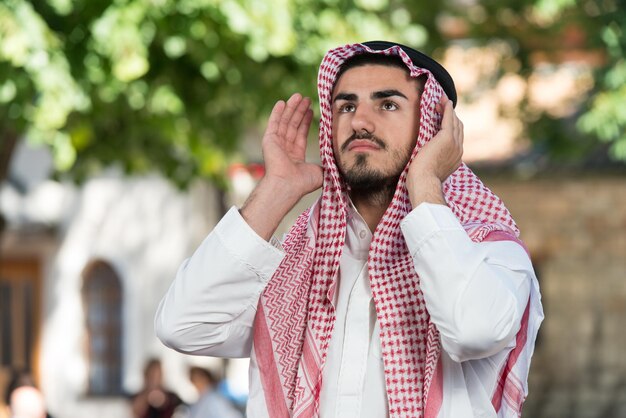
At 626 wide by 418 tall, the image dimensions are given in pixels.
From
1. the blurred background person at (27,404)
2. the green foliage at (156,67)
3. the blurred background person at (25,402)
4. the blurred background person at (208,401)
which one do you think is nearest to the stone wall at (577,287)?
the green foliage at (156,67)

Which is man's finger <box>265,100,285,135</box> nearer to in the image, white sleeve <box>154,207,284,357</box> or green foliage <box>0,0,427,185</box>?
white sleeve <box>154,207,284,357</box>

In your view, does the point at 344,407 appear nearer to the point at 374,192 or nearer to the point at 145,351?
the point at 374,192

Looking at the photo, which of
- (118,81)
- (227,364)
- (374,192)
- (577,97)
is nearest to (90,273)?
(227,364)

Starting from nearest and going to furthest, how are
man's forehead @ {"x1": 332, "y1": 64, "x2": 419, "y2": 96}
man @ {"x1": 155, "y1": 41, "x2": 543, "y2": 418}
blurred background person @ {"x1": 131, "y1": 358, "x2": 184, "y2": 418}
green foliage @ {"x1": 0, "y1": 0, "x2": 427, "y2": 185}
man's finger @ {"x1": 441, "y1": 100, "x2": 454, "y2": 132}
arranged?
man @ {"x1": 155, "y1": 41, "x2": 543, "y2": 418}
man's finger @ {"x1": 441, "y1": 100, "x2": 454, "y2": 132}
man's forehead @ {"x1": 332, "y1": 64, "x2": 419, "y2": 96}
green foliage @ {"x1": 0, "y1": 0, "x2": 427, "y2": 185}
blurred background person @ {"x1": 131, "y1": 358, "x2": 184, "y2": 418}

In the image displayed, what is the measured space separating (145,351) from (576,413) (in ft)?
19.7

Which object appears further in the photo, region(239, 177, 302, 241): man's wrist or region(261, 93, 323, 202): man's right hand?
region(261, 93, 323, 202): man's right hand

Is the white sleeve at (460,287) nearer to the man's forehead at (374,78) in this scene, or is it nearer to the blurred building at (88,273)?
the man's forehead at (374,78)

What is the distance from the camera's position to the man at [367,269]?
371 centimetres

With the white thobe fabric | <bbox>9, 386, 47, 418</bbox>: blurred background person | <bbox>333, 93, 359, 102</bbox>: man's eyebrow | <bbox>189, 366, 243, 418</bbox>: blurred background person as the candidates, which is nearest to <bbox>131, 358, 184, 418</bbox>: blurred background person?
<bbox>189, 366, 243, 418</bbox>: blurred background person

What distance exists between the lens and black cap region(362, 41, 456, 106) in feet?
13.2

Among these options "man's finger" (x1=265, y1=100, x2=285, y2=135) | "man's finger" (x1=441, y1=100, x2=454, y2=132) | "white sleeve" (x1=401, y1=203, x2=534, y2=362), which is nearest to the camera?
"white sleeve" (x1=401, y1=203, x2=534, y2=362)

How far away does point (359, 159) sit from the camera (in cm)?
389

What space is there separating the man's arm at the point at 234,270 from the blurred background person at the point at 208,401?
6971 mm

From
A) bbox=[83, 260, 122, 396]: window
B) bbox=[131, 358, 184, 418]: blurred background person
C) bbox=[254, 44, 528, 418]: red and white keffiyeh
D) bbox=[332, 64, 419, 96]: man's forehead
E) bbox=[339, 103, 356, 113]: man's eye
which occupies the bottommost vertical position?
bbox=[83, 260, 122, 396]: window
